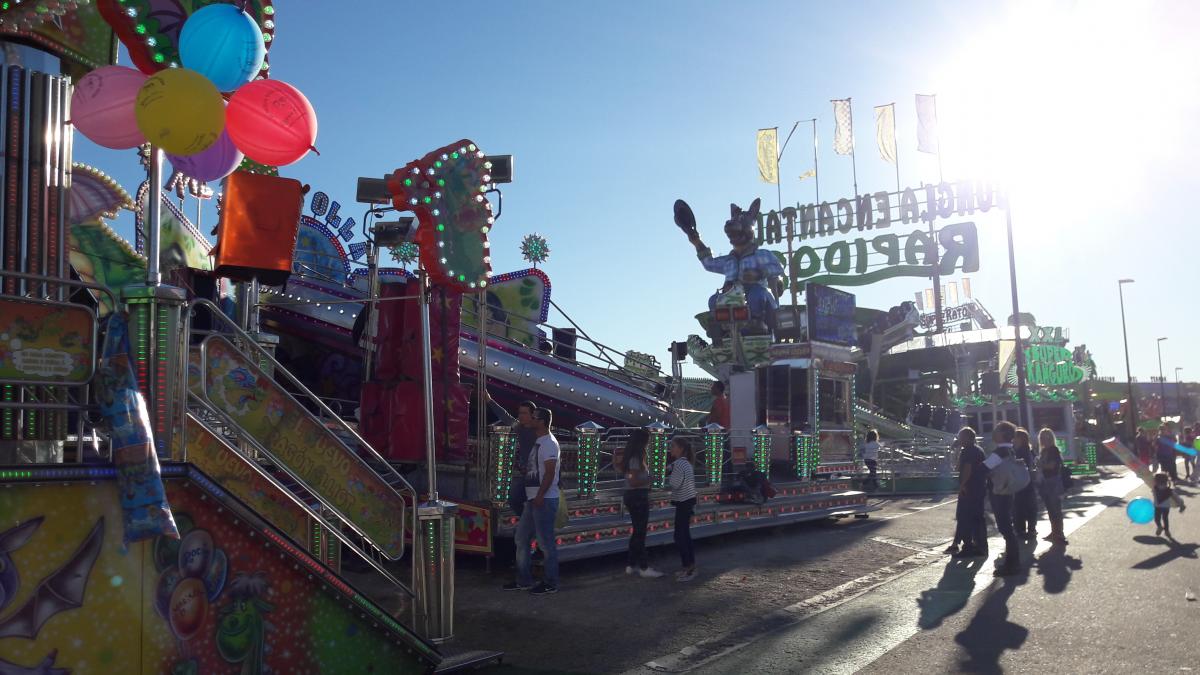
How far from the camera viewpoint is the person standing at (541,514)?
28.3 feet

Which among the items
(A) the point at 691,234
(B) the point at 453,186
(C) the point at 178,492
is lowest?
(C) the point at 178,492

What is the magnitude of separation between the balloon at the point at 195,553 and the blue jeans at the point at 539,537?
4.24 meters

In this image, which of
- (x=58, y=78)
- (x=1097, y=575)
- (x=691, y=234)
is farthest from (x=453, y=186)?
(x=691, y=234)

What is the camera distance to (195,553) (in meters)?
4.64

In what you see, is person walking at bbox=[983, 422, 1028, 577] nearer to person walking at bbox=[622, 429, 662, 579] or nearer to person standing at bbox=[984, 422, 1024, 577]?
person standing at bbox=[984, 422, 1024, 577]

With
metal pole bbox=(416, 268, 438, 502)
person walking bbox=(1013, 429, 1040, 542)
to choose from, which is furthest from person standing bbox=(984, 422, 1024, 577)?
metal pole bbox=(416, 268, 438, 502)

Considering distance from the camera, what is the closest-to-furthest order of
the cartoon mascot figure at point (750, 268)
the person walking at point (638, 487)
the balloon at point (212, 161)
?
the balloon at point (212, 161)
the person walking at point (638, 487)
the cartoon mascot figure at point (750, 268)

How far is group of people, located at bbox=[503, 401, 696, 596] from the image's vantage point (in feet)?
28.5

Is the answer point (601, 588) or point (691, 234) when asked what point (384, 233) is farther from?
point (691, 234)

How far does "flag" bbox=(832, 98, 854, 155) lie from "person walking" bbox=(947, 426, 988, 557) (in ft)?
98.2

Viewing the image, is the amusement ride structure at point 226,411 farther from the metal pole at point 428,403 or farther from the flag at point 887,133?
the flag at point 887,133

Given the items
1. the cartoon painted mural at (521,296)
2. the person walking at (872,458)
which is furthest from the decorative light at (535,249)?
the person walking at (872,458)

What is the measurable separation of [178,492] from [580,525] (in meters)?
6.15

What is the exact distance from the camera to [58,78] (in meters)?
6.78
